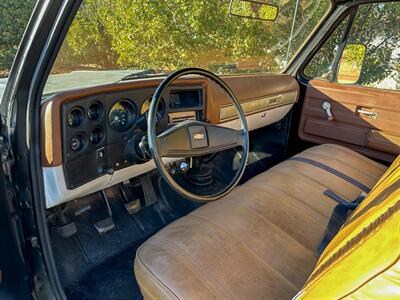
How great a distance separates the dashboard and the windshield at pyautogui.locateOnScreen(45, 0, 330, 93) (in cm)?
10

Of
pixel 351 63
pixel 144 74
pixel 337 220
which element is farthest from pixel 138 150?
pixel 351 63

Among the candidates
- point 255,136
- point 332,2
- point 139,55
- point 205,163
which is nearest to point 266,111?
point 255,136

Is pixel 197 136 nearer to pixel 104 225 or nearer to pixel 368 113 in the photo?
pixel 104 225

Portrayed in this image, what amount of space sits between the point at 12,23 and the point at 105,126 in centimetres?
54

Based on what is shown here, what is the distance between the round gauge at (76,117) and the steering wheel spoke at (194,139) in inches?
13.4

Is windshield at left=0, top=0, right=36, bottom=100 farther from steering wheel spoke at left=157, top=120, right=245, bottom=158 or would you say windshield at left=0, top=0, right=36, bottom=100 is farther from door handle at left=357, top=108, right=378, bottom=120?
door handle at left=357, top=108, right=378, bottom=120

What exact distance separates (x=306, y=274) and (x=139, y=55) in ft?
4.37

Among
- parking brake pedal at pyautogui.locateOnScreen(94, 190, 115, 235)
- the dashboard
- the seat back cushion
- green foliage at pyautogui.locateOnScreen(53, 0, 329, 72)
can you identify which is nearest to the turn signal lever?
the dashboard

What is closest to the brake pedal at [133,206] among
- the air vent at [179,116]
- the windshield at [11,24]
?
the air vent at [179,116]

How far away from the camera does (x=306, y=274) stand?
1.13 meters

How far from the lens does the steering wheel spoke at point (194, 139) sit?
1300mm

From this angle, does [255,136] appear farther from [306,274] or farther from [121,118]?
[306,274]

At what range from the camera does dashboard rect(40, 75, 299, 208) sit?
125cm

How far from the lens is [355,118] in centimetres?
240
